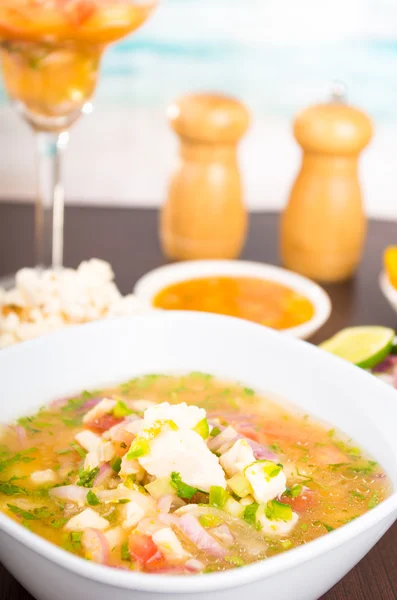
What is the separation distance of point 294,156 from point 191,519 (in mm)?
2389

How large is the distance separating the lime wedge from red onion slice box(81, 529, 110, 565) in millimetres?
813

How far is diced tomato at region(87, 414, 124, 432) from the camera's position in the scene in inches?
51.3

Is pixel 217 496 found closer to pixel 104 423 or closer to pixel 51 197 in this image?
pixel 104 423

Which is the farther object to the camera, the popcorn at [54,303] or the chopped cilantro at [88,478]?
the popcorn at [54,303]

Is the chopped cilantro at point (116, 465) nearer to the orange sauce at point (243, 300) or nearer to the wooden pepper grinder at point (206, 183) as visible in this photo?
the orange sauce at point (243, 300)

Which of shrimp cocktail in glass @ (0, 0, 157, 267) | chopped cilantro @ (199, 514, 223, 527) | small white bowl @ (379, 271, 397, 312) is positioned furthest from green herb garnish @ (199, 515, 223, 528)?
shrimp cocktail in glass @ (0, 0, 157, 267)

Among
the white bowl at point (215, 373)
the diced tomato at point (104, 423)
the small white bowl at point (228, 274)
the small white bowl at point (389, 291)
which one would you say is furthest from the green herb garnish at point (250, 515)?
the small white bowl at point (389, 291)

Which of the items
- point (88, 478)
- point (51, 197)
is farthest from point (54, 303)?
point (51, 197)

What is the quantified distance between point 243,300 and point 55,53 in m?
0.76

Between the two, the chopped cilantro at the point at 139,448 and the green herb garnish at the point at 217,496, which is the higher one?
the chopped cilantro at the point at 139,448

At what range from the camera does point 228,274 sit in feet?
7.77

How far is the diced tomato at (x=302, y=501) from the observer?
3.75ft

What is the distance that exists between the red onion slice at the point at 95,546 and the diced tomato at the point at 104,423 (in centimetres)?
29

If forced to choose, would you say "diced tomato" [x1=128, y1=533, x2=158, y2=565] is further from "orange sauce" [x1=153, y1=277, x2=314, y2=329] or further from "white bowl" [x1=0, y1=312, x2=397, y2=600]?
"orange sauce" [x1=153, y1=277, x2=314, y2=329]
